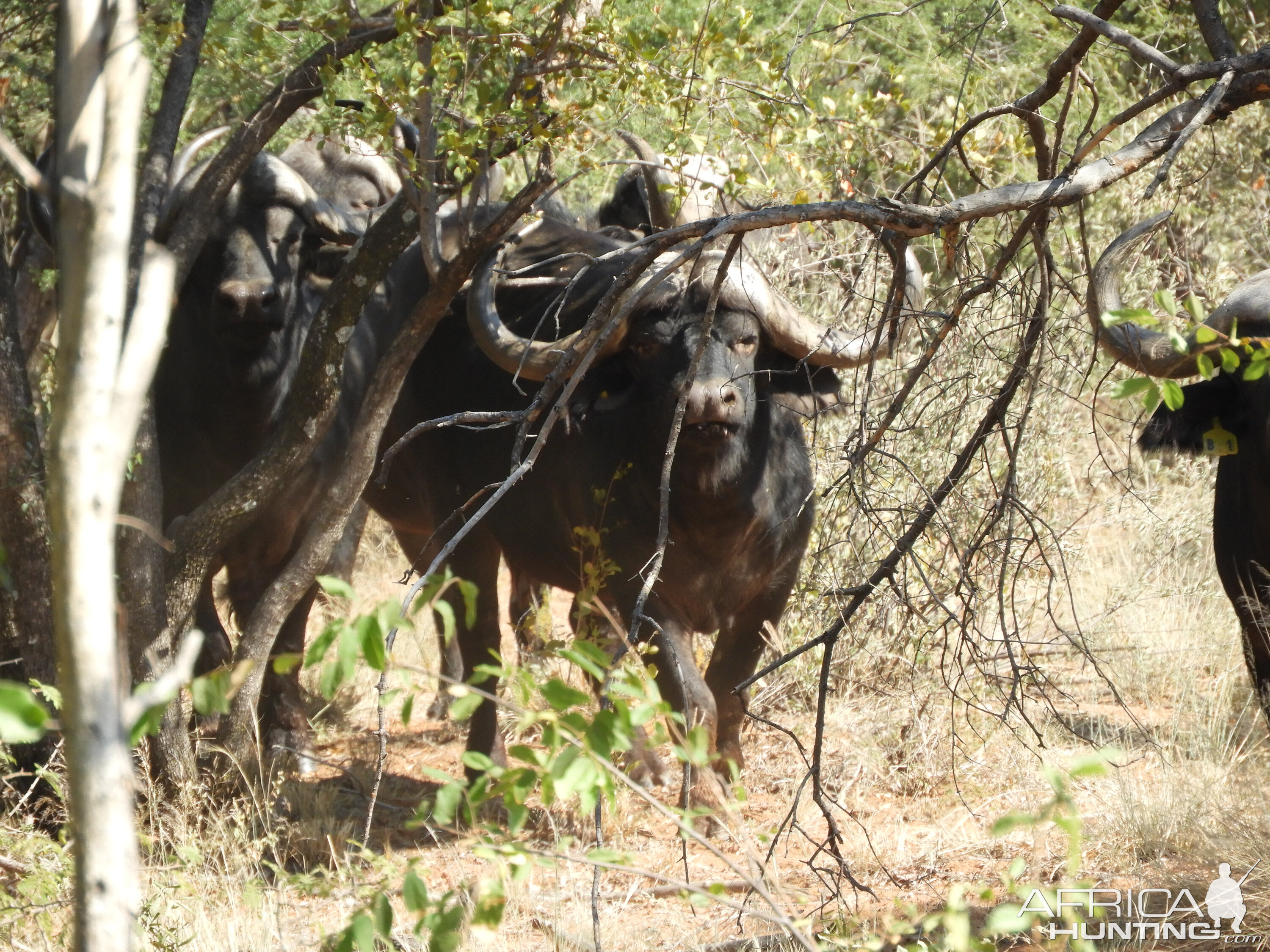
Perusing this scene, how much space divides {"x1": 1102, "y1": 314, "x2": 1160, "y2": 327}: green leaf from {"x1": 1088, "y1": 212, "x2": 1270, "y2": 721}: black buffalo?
6.09ft

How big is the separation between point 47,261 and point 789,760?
5.04 m

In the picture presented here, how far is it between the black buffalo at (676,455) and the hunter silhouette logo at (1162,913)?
1.57m

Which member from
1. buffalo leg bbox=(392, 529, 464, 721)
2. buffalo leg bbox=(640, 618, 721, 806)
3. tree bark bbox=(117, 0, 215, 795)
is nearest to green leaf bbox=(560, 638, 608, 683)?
buffalo leg bbox=(640, 618, 721, 806)

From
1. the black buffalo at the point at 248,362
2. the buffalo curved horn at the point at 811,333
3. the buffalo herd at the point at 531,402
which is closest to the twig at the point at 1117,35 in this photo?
the buffalo herd at the point at 531,402

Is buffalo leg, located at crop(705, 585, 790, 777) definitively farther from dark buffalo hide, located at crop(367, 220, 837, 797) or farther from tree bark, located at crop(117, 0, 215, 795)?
tree bark, located at crop(117, 0, 215, 795)

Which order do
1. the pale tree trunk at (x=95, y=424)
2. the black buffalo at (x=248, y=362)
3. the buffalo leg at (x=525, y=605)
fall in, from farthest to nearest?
1. the buffalo leg at (x=525, y=605)
2. the black buffalo at (x=248, y=362)
3. the pale tree trunk at (x=95, y=424)

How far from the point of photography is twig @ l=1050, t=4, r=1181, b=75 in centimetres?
300

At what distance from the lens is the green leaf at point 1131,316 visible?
2127 mm

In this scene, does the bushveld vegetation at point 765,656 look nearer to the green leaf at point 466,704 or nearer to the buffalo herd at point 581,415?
the green leaf at point 466,704

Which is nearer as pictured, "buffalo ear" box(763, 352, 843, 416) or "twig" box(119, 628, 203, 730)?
"twig" box(119, 628, 203, 730)

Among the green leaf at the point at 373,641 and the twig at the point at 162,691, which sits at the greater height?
the green leaf at the point at 373,641

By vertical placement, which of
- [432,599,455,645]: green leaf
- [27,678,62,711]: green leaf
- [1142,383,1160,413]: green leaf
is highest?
[1142,383,1160,413]: green leaf

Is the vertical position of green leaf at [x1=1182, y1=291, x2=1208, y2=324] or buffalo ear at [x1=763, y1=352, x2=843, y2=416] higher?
buffalo ear at [x1=763, y1=352, x2=843, y2=416]

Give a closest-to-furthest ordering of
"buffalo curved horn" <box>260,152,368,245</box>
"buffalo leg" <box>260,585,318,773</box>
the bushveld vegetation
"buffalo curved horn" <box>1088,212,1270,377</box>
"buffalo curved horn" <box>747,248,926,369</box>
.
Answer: the bushveld vegetation < "buffalo curved horn" <box>1088,212,1270,377</box> < "buffalo curved horn" <box>747,248,926,369</box> < "buffalo curved horn" <box>260,152,368,245</box> < "buffalo leg" <box>260,585,318,773</box>
